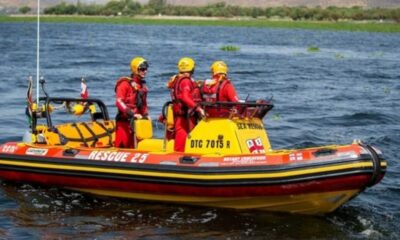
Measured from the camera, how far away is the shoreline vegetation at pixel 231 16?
3452 inches

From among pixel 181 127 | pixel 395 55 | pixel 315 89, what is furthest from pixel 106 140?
pixel 395 55

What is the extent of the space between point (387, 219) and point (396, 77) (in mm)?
19796

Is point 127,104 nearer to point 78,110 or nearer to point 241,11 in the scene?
point 78,110

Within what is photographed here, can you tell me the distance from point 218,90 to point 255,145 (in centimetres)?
96

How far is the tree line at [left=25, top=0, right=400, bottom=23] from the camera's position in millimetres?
99000

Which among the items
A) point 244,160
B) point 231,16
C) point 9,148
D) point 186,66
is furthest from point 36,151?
point 231,16

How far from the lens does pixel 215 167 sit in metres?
10.9

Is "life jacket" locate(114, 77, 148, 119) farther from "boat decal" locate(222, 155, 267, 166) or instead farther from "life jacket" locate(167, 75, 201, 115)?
"boat decal" locate(222, 155, 267, 166)

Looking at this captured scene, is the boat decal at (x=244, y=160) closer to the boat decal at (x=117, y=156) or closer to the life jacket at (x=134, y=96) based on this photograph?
the boat decal at (x=117, y=156)

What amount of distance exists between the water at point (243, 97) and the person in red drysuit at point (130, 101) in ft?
3.46

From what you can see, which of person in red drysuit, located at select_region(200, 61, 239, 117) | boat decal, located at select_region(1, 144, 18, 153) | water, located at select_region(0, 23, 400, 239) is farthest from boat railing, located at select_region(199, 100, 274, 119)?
boat decal, located at select_region(1, 144, 18, 153)

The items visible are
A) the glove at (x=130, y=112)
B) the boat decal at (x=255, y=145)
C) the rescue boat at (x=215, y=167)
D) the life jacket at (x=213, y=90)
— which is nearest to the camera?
the rescue boat at (x=215, y=167)

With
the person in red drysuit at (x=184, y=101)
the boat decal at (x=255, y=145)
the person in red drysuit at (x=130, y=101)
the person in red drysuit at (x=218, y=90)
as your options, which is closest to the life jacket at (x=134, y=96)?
the person in red drysuit at (x=130, y=101)

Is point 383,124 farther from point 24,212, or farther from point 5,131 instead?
point 24,212
